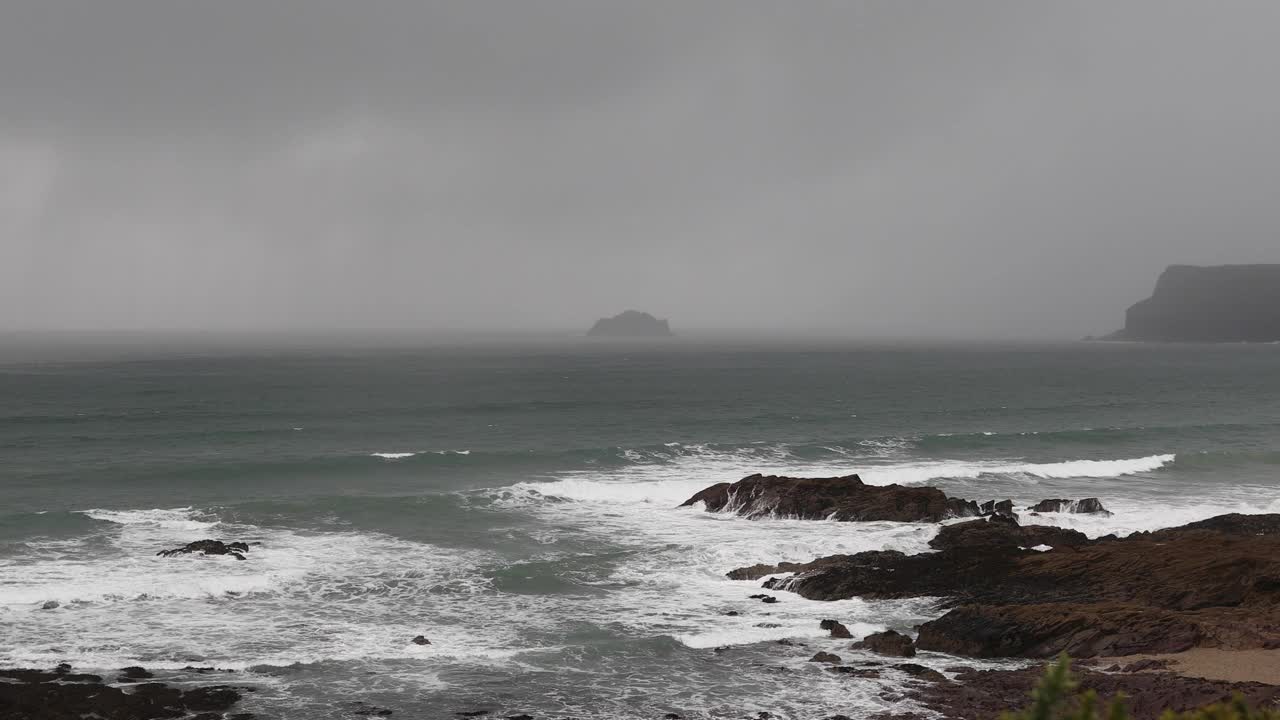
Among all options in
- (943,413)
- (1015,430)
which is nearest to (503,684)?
(1015,430)

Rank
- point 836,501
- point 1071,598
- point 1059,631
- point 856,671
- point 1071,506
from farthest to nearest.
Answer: point 1071,506
point 836,501
point 1071,598
point 1059,631
point 856,671

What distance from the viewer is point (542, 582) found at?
117 ft

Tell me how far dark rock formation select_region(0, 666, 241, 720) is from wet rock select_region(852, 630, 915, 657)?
17.5 m

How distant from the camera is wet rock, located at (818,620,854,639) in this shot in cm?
2905

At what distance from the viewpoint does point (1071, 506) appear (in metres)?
46.9

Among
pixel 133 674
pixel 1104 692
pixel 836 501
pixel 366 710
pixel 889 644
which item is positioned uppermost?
pixel 836 501

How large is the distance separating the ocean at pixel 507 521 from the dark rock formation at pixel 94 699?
3.95 feet

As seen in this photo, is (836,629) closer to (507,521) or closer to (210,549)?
(507,521)

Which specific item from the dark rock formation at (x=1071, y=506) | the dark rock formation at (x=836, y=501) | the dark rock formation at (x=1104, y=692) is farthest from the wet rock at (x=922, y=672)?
the dark rock formation at (x=1071, y=506)

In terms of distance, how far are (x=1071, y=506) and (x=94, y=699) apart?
42335 mm

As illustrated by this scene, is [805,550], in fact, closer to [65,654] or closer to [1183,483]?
[65,654]

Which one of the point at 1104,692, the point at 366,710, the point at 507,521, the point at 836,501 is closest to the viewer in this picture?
the point at 1104,692

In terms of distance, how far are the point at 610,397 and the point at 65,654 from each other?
3174 inches

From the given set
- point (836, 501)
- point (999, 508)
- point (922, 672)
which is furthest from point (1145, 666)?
point (999, 508)
